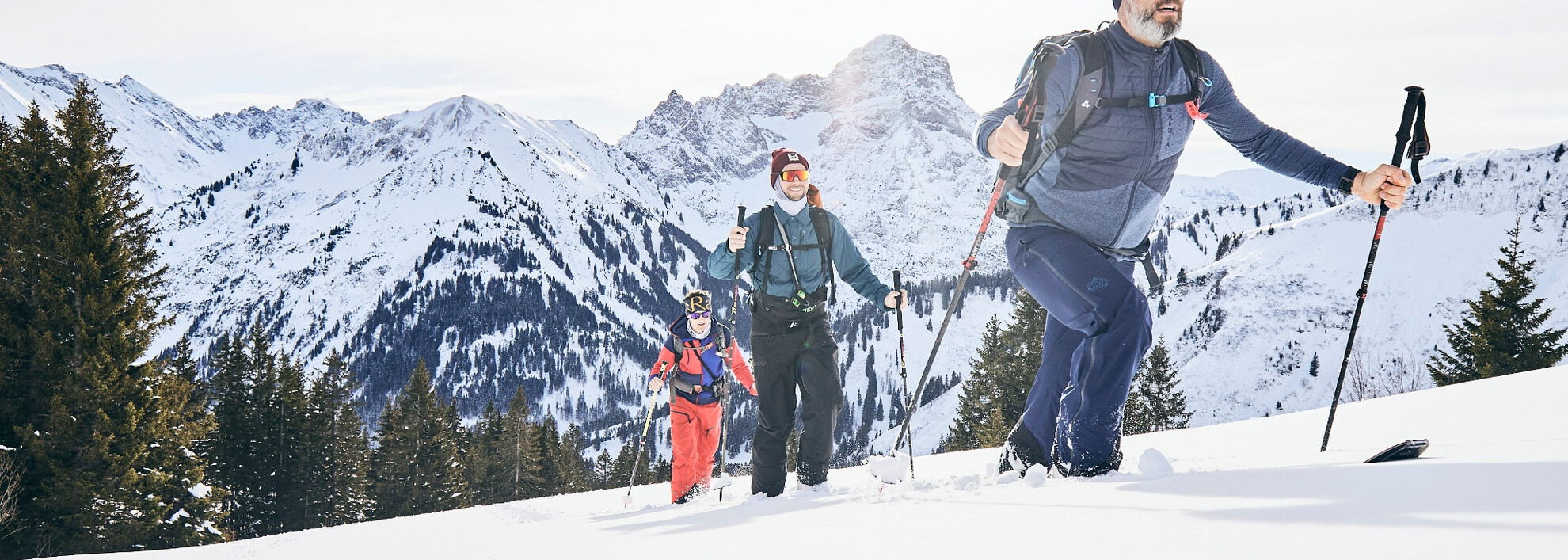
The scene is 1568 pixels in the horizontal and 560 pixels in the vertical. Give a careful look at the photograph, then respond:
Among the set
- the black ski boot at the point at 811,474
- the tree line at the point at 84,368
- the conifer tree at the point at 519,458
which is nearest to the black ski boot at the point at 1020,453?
the black ski boot at the point at 811,474

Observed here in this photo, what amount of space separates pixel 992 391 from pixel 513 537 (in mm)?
28356

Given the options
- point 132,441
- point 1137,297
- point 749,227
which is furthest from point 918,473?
point 132,441

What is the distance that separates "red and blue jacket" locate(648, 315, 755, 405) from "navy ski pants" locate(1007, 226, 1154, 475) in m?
5.25

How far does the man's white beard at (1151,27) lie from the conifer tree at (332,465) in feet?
137

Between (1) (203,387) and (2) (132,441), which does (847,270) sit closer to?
(2) (132,441)

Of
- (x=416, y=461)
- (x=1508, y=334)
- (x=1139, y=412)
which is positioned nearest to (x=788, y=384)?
(x=1508, y=334)

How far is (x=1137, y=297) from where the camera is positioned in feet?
13.0

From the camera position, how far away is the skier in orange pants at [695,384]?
881 centimetres

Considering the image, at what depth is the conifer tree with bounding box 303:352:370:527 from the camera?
1489 inches

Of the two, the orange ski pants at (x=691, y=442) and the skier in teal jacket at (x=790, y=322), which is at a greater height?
the skier in teal jacket at (x=790, y=322)

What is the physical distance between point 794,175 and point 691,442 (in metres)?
3.35

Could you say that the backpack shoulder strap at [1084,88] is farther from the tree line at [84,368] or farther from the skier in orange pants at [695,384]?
the tree line at [84,368]

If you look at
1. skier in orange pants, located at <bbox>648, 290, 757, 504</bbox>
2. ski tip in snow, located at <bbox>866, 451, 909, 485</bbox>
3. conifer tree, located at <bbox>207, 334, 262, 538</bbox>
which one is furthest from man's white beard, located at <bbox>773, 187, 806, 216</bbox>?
conifer tree, located at <bbox>207, 334, 262, 538</bbox>

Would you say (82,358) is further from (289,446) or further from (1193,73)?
(1193,73)
